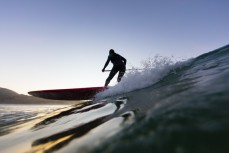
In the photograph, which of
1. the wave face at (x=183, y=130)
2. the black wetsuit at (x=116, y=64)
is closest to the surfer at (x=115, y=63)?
the black wetsuit at (x=116, y=64)

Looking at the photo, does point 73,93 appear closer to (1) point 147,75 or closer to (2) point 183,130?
(1) point 147,75

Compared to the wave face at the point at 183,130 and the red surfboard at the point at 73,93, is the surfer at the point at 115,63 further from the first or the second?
the wave face at the point at 183,130

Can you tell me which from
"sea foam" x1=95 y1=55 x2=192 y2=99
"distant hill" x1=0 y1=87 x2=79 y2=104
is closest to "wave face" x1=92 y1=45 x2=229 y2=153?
"sea foam" x1=95 y1=55 x2=192 y2=99

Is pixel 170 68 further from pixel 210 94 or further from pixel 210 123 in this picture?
pixel 210 123

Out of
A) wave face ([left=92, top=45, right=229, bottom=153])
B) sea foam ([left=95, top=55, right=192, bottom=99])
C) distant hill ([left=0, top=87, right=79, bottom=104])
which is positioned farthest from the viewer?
distant hill ([left=0, top=87, right=79, bottom=104])

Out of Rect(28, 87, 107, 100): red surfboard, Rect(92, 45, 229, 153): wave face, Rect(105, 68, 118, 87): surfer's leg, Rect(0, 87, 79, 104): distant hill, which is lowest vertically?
Rect(92, 45, 229, 153): wave face

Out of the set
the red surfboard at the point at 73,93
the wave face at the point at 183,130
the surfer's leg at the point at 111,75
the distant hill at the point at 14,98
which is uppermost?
the distant hill at the point at 14,98

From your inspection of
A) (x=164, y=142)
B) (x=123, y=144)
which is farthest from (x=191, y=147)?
(x=123, y=144)

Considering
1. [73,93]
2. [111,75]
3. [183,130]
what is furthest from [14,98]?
[183,130]

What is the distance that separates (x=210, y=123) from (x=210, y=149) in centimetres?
39

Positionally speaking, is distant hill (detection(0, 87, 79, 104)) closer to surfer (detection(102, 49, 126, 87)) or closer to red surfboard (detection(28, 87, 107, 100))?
red surfboard (detection(28, 87, 107, 100))

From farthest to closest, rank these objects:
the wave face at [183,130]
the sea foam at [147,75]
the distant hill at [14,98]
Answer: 1. the distant hill at [14,98]
2. the sea foam at [147,75]
3. the wave face at [183,130]

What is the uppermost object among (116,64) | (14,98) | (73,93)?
(14,98)

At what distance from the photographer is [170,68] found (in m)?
7.63
